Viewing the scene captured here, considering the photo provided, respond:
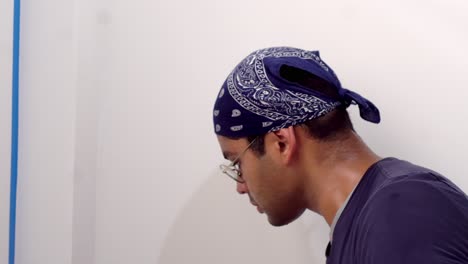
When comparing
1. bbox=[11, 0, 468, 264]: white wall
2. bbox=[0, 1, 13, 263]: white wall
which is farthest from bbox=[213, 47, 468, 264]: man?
bbox=[0, 1, 13, 263]: white wall

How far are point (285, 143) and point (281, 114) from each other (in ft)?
0.18

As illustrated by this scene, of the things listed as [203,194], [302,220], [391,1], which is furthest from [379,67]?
[203,194]

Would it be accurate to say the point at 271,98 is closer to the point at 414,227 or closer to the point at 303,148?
the point at 303,148

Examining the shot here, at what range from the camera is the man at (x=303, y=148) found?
73cm

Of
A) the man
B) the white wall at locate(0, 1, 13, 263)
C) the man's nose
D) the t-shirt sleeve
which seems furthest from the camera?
the white wall at locate(0, 1, 13, 263)

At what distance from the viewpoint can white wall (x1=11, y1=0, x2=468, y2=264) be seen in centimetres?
91

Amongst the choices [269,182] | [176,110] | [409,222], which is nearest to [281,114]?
[269,182]

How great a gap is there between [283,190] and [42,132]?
0.81 meters

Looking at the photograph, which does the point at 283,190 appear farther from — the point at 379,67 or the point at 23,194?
the point at 23,194

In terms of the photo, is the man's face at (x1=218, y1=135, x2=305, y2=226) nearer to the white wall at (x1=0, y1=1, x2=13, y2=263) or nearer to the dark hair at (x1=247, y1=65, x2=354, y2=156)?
the dark hair at (x1=247, y1=65, x2=354, y2=156)

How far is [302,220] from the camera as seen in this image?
1.08m

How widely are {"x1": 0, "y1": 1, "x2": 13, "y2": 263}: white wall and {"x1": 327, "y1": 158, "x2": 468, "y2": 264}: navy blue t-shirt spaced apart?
1.01 metres

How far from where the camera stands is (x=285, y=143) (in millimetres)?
789

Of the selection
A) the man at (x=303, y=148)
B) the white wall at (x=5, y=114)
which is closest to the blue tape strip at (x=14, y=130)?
the white wall at (x=5, y=114)
